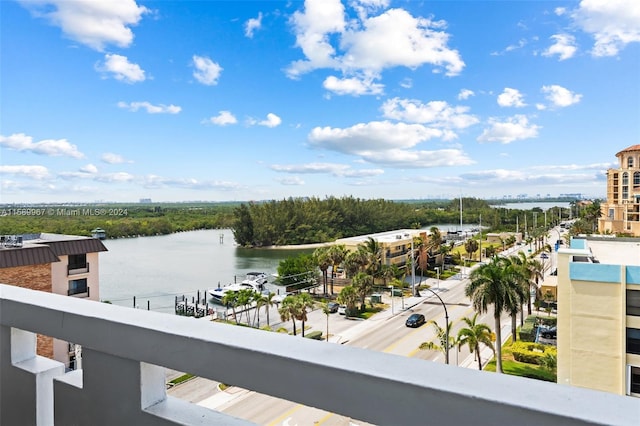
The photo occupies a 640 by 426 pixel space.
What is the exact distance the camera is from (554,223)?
59.7 metres

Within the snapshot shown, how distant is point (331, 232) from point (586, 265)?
4268cm

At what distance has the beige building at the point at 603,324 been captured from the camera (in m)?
7.57

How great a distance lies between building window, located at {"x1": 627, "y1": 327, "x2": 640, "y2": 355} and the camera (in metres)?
7.61

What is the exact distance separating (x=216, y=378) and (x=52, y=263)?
8.50 meters

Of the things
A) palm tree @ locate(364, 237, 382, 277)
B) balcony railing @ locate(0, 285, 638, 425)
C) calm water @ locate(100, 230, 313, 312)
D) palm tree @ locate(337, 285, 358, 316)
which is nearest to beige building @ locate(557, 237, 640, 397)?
calm water @ locate(100, 230, 313, 312)

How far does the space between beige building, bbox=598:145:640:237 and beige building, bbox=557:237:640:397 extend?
26380 millimetres

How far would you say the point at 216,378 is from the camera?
67cm

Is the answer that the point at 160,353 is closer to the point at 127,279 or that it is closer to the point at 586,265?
the point at 586,265

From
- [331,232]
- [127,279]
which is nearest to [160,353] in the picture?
[127,279]

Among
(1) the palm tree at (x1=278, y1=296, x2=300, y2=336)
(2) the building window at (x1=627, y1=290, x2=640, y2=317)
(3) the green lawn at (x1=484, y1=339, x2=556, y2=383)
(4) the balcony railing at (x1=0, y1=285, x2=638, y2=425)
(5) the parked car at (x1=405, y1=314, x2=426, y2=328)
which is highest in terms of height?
(4) the balcony railing at (x1=0, y1=285, x2=638, y2=425)

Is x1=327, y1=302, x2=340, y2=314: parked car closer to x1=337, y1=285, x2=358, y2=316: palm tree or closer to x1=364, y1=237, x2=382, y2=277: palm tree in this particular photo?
x1=337, y1=285, x2=358, y2=316: palm tree

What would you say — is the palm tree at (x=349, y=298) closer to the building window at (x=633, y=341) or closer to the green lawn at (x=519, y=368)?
the green lawn at (x=519, y=368)

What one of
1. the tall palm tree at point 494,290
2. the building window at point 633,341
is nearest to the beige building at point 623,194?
the tall palm tree at point 494,290

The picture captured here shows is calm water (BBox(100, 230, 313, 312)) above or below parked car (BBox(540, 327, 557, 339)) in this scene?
above
